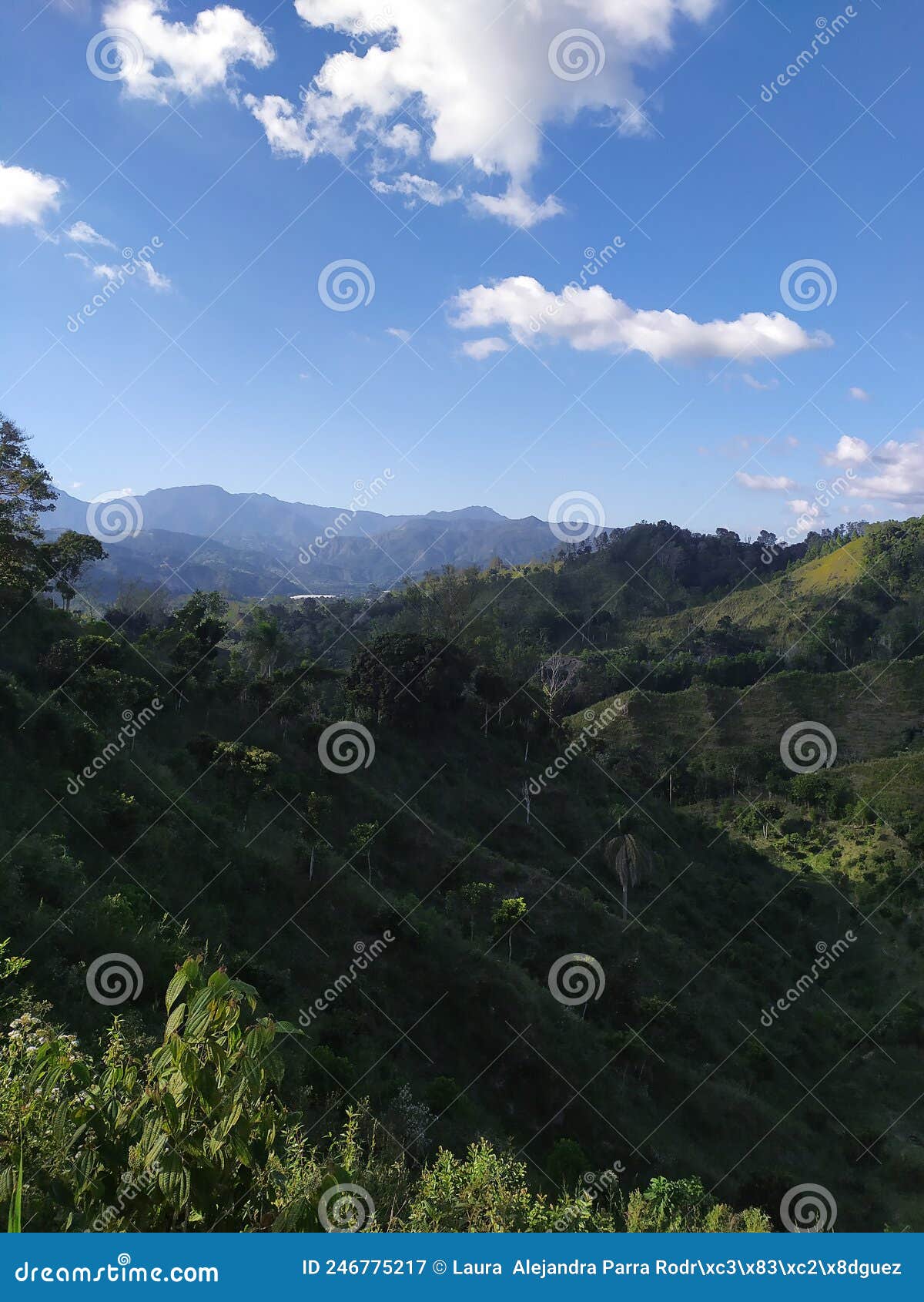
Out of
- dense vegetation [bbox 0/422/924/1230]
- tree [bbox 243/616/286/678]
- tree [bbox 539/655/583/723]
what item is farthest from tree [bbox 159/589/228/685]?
tree [bbox 539/655/583/723]

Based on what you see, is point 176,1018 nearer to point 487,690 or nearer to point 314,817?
point 314,817

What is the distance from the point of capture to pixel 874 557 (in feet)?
362

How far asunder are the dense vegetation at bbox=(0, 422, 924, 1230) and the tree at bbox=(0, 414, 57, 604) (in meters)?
0.19

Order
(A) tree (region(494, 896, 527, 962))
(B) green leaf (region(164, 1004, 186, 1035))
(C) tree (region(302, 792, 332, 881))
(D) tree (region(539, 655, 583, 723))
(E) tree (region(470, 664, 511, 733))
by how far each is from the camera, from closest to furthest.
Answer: (B) green leaf (region(164, 1004, 186, 1035))
(A) tree (region(494, 896, 527, 962))
(C) tree (region(302, 792, 332, 881))
(E) tree (region(470, 664, 511, 733))
(D) tree (region(539, 655, 583, 723))

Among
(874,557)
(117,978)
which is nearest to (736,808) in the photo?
(117,978)

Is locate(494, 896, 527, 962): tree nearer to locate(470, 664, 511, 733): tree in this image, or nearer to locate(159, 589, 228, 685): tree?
locate(470, 664, 511, 733): tree

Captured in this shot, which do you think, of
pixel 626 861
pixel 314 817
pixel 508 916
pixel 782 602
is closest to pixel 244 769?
pixel 314 817

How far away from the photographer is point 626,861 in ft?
98.2

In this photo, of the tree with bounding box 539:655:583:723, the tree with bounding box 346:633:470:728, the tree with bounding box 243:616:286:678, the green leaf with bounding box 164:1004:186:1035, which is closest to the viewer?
the green leaf with bounding box 164:1004:186:1035

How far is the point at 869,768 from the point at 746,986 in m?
33.2

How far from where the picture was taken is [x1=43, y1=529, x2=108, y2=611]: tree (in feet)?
119

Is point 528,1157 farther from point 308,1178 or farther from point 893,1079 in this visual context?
point 893,1079

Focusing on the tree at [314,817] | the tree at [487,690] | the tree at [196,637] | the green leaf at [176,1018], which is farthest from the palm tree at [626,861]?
the green leaf at [176,1018]

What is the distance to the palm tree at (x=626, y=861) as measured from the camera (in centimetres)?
2984
